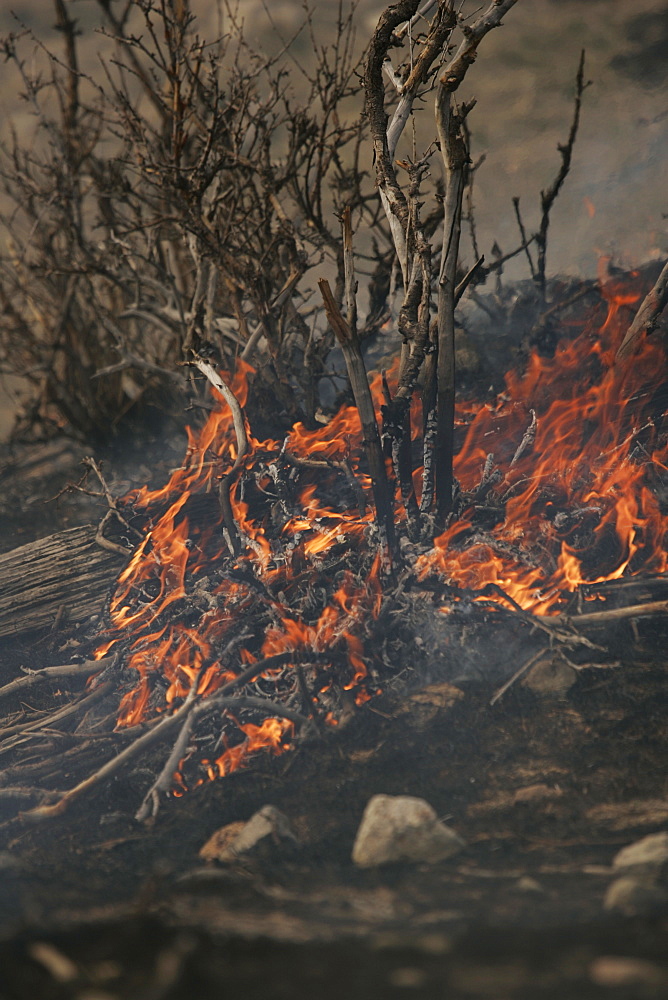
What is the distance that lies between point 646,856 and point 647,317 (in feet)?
10.4

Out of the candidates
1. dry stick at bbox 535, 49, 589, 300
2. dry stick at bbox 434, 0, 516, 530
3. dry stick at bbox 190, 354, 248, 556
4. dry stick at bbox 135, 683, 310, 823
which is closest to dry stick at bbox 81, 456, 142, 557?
dry stick at bbox 190, 354, 248, 556

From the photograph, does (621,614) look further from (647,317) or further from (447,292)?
(647,317)

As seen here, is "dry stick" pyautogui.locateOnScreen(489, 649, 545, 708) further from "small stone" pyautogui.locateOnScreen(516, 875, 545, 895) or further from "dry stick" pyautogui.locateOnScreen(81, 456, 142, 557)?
"dry stick" pyautogui.locateOnScreen(81, 456, 142, 557)

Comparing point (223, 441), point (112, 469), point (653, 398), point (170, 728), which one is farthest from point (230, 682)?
point (112, 469)

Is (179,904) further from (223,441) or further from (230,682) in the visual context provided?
(223,441)

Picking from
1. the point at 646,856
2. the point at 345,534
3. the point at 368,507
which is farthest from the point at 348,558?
the point at 646,856

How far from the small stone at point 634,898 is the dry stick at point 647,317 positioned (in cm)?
321

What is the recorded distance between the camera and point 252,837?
2539 millimetres

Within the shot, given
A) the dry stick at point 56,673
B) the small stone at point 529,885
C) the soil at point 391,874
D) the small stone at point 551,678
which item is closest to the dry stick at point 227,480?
the dry stick at point 56,673

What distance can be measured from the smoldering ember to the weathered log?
0.07 ft

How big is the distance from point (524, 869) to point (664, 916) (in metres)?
0.54

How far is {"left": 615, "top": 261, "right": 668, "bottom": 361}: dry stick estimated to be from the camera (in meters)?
4.08

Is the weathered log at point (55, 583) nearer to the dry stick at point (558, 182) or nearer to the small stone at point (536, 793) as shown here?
the small stone at point (536, 793)

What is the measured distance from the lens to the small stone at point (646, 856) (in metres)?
2.10
